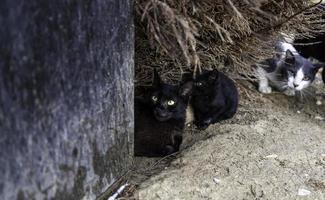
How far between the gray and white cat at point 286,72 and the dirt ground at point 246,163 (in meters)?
0.50

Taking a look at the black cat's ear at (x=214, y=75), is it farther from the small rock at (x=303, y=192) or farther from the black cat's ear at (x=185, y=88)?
the small rock at (x=303, y=192)

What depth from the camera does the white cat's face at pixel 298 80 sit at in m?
4.93

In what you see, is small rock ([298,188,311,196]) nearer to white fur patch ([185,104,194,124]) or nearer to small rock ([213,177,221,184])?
small rock ([213,177,221,184])

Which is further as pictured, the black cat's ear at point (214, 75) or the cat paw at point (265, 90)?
the cat paw at point (265, 90)

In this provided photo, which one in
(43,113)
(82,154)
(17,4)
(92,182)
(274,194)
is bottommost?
(274,194)

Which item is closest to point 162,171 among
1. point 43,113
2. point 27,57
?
point 43,113

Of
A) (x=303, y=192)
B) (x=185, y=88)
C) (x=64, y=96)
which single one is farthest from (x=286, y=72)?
(x=64, y=96)

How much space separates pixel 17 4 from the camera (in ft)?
6.36

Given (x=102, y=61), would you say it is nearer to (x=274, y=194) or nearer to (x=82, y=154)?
(x=82, y=154)

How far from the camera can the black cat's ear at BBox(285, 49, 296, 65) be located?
5.04 meters

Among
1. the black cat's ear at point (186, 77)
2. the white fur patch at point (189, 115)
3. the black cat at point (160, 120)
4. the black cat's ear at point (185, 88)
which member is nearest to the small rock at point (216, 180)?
the black cat at point (160, 120)

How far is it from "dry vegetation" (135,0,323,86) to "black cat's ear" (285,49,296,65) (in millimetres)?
441

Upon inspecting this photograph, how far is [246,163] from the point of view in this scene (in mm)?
3531

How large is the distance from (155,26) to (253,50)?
1.39 metres
